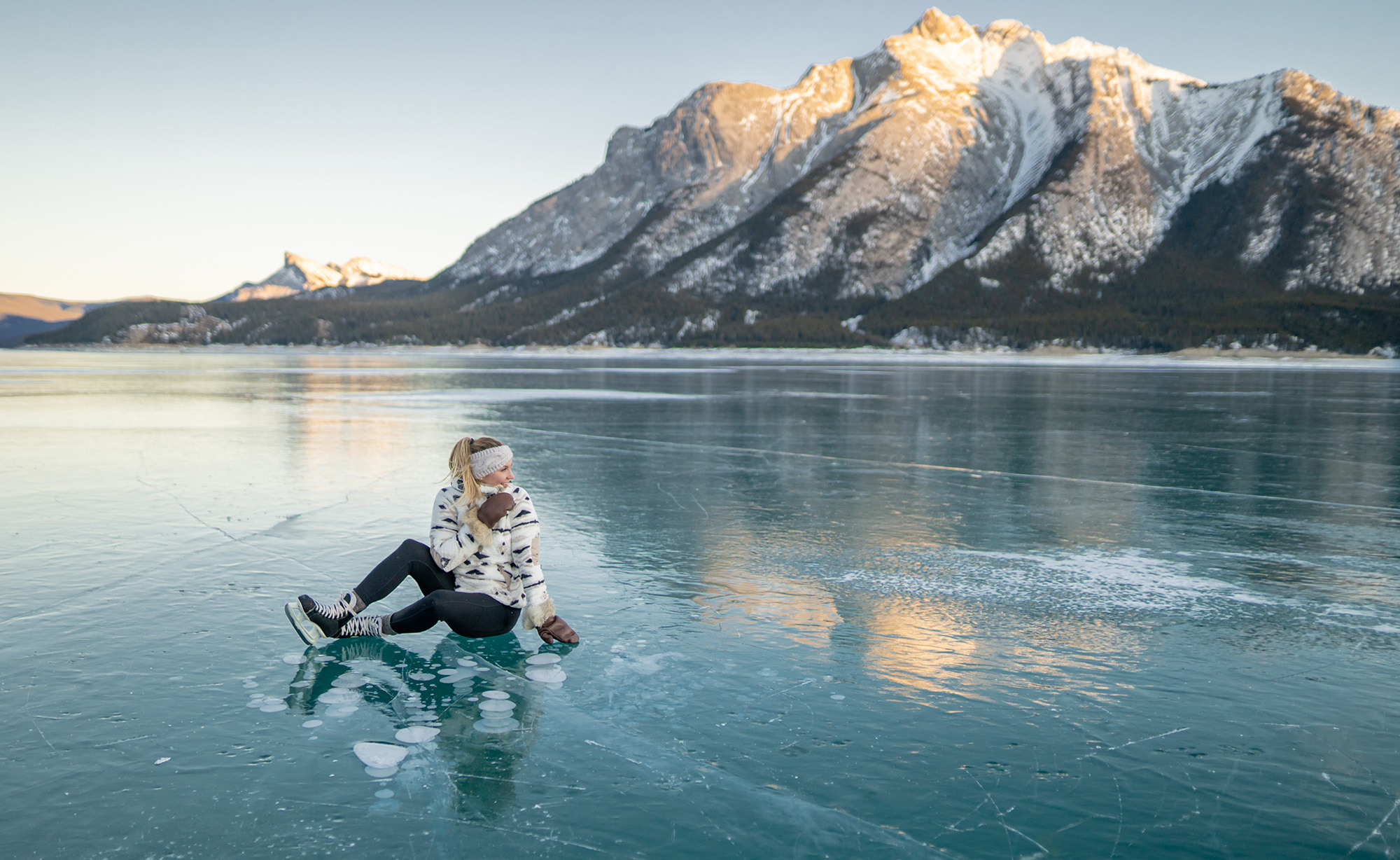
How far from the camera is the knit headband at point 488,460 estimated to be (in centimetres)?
624

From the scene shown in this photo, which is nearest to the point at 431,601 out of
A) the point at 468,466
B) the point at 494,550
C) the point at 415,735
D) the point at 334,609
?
the point at 494,550

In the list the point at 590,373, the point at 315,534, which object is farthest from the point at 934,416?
the point at 590,373

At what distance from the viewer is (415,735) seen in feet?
16.6

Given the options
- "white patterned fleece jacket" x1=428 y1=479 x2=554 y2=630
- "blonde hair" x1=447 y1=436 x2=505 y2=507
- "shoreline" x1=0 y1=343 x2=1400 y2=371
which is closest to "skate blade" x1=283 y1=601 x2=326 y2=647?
"white patterned fleece jacket" x1=428 y1=479 x2=554 y2=630

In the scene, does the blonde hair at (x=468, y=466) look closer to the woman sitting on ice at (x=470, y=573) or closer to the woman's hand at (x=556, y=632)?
the woman sitting on ice at (x=470, y=573)

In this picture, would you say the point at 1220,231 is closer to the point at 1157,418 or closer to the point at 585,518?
the point at 1157,418

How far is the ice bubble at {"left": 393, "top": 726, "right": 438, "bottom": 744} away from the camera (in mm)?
4988

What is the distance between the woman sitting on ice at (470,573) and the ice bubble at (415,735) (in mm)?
1356

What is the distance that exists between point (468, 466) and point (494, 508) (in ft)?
1.14

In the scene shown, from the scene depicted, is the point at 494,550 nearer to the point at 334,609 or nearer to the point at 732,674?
the point at 334,609

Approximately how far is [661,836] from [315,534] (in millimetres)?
7438

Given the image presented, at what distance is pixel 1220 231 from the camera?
194 metres

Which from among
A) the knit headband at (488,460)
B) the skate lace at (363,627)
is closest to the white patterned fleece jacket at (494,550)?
the knit headband at (488,460)

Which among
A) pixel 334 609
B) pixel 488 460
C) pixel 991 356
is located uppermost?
pixel 991 356
